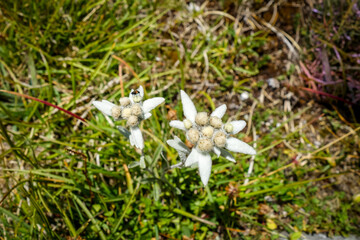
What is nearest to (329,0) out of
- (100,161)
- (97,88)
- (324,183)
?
(324,183)

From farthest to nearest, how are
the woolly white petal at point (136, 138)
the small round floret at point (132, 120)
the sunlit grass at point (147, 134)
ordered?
the sunlit grass at point (147, 134) < the woolly white petal at point (136, 138) < the small round floret at point (132, 120)

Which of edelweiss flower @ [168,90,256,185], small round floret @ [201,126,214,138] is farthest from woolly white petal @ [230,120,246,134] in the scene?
small round floret @ [201,126,214,138]

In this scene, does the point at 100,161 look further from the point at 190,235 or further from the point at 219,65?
the point at 219,65

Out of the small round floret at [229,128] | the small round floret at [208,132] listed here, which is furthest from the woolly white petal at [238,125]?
the small round floret at [208,132]

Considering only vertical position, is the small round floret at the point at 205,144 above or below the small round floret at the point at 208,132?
below

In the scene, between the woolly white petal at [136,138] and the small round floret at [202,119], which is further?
the woolly white petal at [136,138]

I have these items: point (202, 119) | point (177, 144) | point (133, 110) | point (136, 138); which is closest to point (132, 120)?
point (133, 110)

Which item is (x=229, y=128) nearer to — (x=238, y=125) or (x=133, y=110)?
(x=238, y=125)

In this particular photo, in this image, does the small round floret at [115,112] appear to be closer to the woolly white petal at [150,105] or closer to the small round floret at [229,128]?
the woolly white petal at [150,105]
